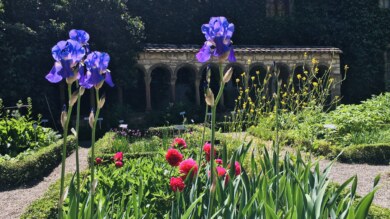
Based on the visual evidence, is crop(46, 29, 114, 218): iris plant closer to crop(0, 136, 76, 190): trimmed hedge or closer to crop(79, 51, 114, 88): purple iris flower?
crop(79, 51, 114, 88): purple iris flower

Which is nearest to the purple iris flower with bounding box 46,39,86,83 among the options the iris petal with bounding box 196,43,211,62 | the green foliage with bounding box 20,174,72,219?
the iris petal with bounding box 196,43,211,62

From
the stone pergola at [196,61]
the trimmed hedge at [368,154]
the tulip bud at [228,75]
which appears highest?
the stone pergola at [196,61]

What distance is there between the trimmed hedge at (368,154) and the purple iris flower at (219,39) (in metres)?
5.50

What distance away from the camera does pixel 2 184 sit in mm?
5641

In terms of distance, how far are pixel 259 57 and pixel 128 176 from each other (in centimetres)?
1056

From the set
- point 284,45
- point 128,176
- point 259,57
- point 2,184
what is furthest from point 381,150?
point 284,45

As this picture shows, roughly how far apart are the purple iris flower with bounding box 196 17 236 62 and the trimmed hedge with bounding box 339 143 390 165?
18.0ft

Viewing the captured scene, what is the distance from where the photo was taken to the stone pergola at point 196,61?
11.9 m

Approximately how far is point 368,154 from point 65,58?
616 centimetres

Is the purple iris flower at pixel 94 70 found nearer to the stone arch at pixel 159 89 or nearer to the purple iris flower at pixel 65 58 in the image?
the purple iris flower at pixel 65 58

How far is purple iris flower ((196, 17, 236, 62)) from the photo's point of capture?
1.66 m

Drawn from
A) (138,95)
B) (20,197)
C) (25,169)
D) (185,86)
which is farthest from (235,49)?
(20,197)

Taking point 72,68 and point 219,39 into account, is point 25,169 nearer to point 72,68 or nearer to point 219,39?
point 72,68

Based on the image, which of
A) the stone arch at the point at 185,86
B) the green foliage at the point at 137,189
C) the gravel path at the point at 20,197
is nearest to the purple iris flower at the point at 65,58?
the green foliage at the point at 137,189
